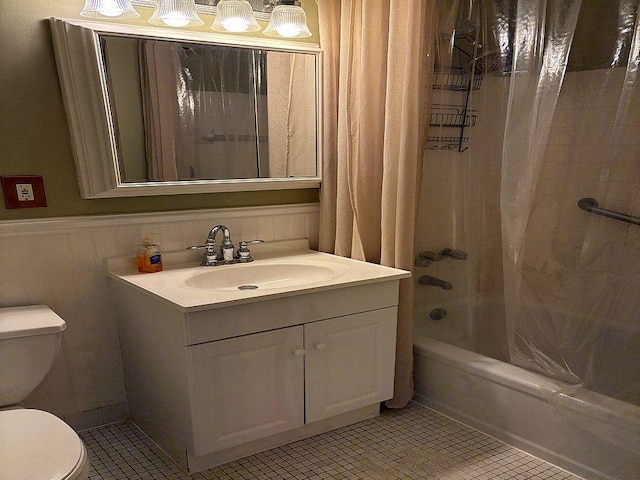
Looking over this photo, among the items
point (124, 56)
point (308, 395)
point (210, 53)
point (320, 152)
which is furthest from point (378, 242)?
point (124, 56)

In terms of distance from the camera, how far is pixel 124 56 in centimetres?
173

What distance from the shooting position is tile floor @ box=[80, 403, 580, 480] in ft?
5.37

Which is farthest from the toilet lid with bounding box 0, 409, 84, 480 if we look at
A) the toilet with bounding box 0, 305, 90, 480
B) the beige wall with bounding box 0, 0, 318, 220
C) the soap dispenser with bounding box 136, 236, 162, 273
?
the beige wall with bounding box 0, 0, 318, 220

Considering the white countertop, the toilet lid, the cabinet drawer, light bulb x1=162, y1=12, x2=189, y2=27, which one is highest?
light bulb x1=162, y1=12, x2=189, y2=27

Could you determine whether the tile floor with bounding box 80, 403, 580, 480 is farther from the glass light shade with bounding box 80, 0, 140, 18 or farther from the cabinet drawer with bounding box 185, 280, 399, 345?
the glass light shade with bounding box 80, 0, 140, 18

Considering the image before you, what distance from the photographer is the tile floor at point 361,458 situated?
164cm

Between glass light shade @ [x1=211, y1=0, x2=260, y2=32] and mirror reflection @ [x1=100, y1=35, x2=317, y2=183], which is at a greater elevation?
glass light shade @ [x1=211, y1=0, x2=260, y2=32]

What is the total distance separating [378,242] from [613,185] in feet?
2.95

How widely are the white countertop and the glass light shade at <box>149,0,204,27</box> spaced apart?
0.91 m

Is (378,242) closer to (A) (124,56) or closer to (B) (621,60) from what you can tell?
(B) (621,60)

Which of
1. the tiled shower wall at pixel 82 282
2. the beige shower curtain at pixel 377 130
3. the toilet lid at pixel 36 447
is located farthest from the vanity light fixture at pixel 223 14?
the toilet lid at pixel 36 447

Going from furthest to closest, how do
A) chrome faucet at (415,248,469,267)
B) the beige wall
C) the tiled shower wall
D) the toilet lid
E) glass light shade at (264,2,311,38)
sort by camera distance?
chrome faucet at (415,248,469,267)
glass light shade at (264,2,311,38)
the tiled shower wall
the beige wall
the toilet lid

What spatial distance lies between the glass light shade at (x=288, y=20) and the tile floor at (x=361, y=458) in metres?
A: 1.69

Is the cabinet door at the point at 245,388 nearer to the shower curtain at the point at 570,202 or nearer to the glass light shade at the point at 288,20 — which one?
the shower curtain at the point at 570,202
